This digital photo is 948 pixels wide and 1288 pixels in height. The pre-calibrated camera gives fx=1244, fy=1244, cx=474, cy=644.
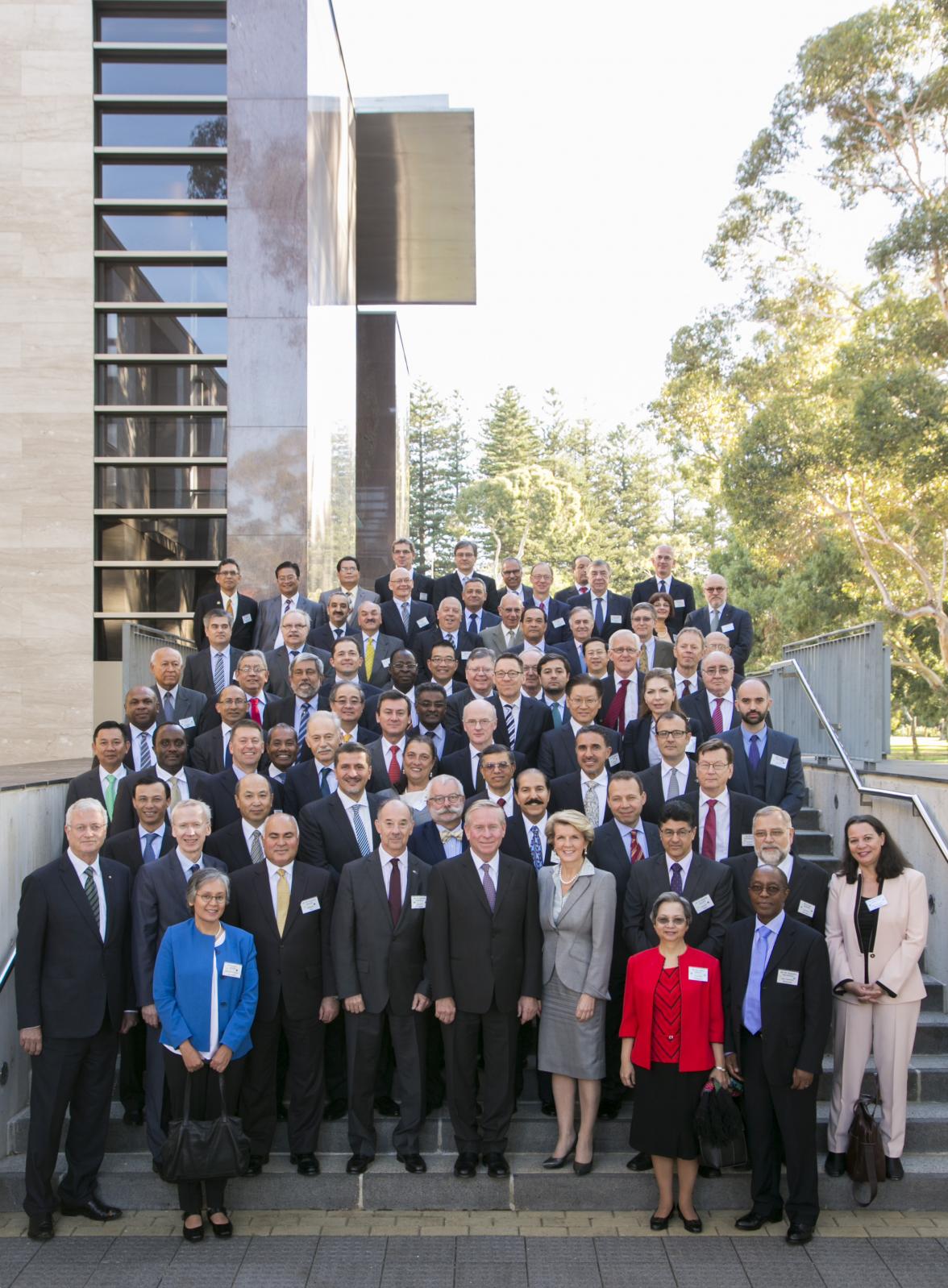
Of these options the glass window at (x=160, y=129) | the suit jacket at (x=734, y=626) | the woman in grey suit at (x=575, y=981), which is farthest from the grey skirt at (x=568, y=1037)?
the glass window at (x=160, y=129)

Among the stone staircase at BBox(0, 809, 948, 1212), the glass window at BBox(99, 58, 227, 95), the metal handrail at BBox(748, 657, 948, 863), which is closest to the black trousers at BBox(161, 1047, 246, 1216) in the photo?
the stone staircase at BBox(0, 809, 948, 1212)

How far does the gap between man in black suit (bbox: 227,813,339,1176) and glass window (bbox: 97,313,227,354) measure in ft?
28.0

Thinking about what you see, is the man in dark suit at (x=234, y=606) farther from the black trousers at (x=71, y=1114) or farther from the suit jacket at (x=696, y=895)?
the suit jacket at (x=696, y=895)

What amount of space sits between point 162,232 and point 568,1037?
10.3m

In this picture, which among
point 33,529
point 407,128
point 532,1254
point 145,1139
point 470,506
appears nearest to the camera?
point 532,1254

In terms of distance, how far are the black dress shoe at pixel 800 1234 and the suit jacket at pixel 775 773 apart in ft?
7.66

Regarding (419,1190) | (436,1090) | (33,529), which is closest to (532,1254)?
(419,1190)

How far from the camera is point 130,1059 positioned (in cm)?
626

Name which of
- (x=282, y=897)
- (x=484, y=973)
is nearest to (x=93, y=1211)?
(x=282, y=897)

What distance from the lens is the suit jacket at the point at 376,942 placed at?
5.93 m

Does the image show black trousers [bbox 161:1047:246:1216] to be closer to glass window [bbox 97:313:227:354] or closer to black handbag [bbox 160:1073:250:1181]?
black handbag [bbox 160:1073:250:1181]

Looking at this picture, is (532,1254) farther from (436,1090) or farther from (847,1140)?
(847,1140)

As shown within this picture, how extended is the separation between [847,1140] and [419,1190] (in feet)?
6.55

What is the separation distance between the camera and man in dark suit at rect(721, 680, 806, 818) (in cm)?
707
